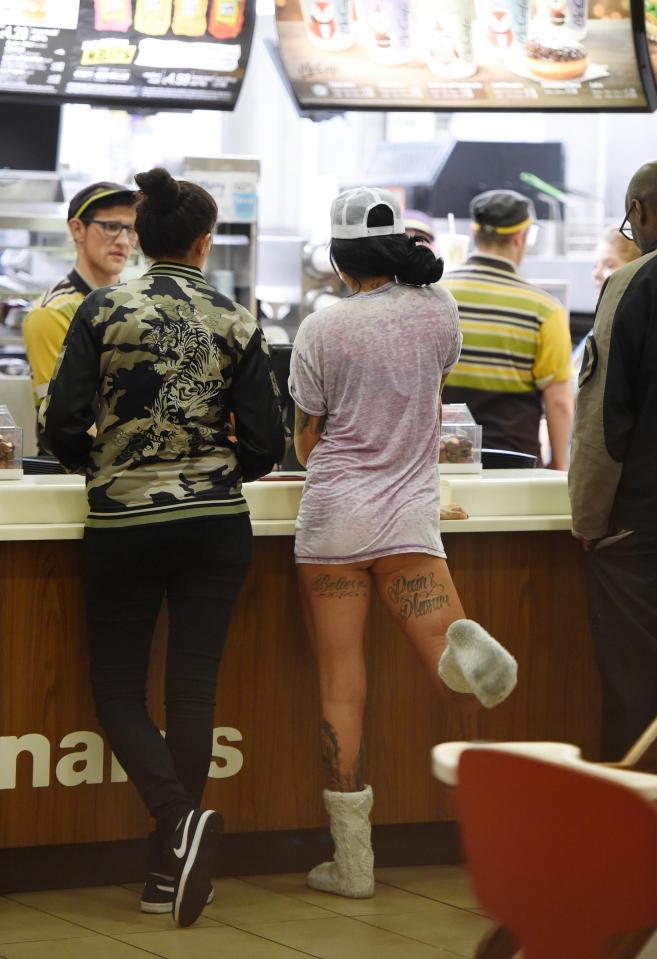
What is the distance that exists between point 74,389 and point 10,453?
1.47 feet

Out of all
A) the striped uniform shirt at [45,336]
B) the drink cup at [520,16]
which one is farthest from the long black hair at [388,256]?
the drink cup at [520,16]

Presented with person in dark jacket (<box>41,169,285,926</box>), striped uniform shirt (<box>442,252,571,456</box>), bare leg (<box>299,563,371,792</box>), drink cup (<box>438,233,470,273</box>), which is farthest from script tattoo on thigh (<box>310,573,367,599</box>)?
drink cup (<box>438,233,470,273</box>)

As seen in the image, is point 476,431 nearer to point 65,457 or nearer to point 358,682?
point 358,682

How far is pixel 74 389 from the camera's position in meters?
2.92

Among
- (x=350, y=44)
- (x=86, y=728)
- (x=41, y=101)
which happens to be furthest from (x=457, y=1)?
(x=86, y=728)

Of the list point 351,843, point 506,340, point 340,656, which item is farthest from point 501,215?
point 351,843

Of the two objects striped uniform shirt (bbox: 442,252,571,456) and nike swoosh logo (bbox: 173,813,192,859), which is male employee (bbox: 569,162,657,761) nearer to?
nike swoosh logo (bbox: 173,813,192,859)

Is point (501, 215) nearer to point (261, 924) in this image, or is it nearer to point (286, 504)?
point (286, 504)

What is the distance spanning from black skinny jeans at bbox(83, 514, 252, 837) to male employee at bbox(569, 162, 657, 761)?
0.82 meters

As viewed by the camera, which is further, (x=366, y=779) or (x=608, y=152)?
(x=608, y=152)

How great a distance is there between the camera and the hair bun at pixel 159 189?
2965 millimetres

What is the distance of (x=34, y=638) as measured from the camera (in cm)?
314

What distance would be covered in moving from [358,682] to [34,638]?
0.76 metres

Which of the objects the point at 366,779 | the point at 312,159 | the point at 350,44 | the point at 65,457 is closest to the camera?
the point at 65,457
